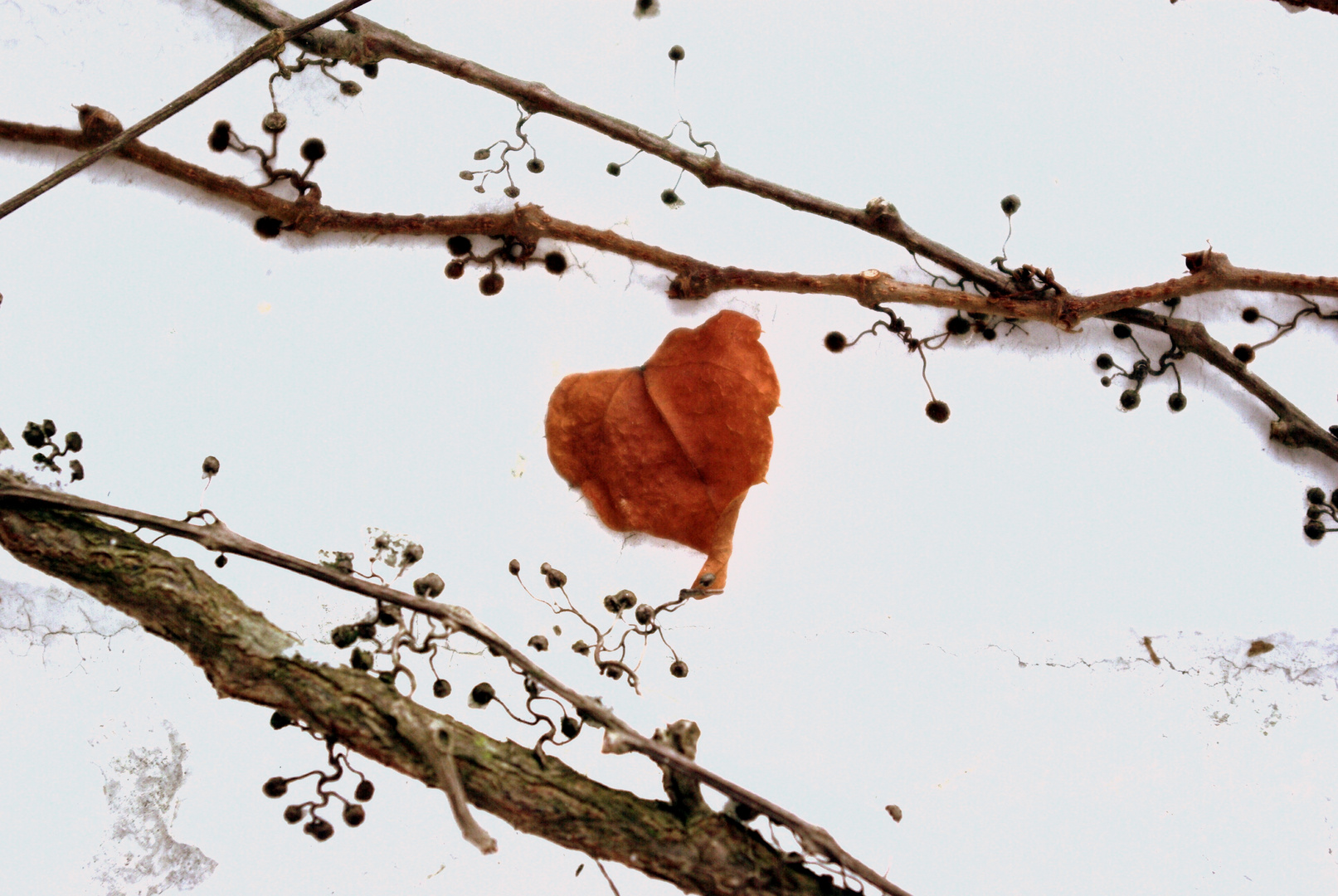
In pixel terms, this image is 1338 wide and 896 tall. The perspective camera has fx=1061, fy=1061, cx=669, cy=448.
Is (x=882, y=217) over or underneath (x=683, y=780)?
over

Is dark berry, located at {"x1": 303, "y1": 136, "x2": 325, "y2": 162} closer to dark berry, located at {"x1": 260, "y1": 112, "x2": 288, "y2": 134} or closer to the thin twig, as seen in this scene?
dark berry, located at {"x1": 260, "y1": 112, "x2": 288, "y2": 134}

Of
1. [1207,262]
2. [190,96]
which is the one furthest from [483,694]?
[1207,262]

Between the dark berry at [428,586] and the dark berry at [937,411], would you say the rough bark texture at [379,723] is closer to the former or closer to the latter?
the dark berry at [428,586]

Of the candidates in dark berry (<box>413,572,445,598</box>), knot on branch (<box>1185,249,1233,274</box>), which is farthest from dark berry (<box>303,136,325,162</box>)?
knot on branch (<box>1185,249,1233,274</box>)

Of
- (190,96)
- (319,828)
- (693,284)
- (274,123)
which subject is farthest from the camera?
(693,284)

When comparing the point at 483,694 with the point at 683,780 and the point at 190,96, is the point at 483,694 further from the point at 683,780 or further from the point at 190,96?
the point at 190,96

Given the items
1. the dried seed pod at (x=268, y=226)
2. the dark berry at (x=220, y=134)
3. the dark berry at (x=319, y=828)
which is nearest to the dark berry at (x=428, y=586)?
the dark berry at (x=319, y=828)
